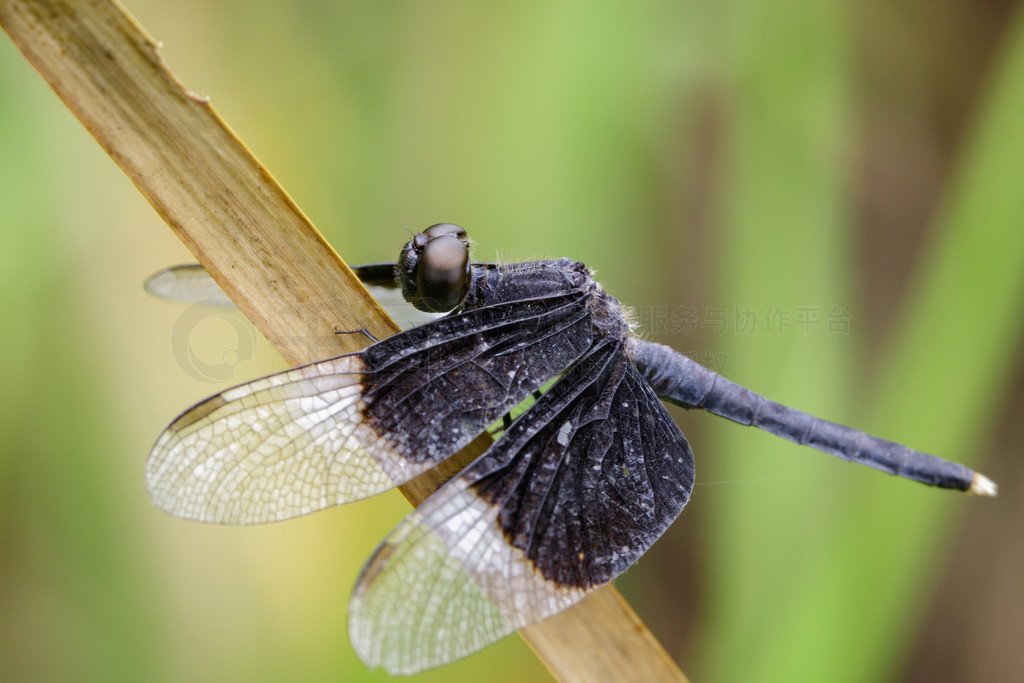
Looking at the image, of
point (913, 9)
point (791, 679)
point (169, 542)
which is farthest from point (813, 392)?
point (169, 542)

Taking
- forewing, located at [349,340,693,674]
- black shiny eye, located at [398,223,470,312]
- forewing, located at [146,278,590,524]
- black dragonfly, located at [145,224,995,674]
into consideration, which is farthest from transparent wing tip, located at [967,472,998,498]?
black shiny eye, located at [398,223,470,312]

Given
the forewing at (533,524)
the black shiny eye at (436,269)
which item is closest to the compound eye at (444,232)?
the black shiny eye at (436,269)

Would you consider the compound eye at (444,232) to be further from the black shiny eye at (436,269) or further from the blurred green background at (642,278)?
the blurred green background at (642,278)

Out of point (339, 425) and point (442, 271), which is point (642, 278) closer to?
point (442, 271)

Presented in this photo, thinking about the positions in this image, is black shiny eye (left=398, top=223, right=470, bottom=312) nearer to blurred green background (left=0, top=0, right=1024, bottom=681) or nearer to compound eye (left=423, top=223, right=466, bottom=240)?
compound eye (left=423, top=223, right=466, bottom=240)

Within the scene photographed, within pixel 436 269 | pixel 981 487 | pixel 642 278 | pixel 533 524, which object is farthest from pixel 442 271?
pixel 981 487

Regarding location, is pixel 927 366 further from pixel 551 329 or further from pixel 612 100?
pixel 612 100
